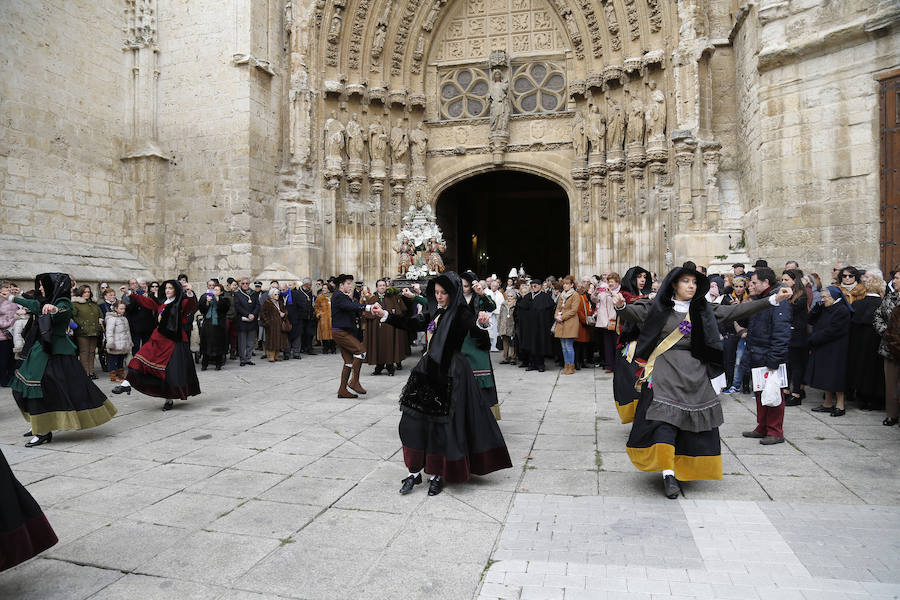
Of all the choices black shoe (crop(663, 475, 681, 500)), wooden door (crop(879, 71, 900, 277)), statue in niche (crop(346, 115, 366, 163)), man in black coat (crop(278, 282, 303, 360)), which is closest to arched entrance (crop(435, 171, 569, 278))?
statue in niche (crop(346, 115, 366, 163))

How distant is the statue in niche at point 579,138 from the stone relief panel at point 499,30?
2.37 metres

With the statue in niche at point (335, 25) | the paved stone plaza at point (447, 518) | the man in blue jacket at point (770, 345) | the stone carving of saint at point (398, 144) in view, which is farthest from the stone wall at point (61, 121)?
the man in blue jacket at point (770, 345)

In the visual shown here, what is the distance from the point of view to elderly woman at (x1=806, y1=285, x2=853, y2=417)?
22.4 ft

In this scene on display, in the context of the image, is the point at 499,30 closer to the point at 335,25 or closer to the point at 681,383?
the point at 335,25

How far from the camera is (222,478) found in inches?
185

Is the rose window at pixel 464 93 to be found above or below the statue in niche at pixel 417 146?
above

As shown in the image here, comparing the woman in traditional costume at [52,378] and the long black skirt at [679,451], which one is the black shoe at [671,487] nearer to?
the long black skirt at [679,451]

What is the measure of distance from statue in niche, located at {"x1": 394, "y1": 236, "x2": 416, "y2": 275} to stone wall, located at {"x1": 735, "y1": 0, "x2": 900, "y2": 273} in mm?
7115

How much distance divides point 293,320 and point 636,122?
9.02 m

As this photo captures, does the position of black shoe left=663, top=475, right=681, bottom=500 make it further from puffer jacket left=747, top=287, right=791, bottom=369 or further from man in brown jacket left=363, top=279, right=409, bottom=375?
man in brown jacket left=363, top=279, right=409, bottom=375

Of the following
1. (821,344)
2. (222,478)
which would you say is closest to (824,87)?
(821,344)

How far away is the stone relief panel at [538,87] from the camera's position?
1673 cm

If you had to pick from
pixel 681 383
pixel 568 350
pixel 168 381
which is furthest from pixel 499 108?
pixel 681 383

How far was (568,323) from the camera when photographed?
404 inches
